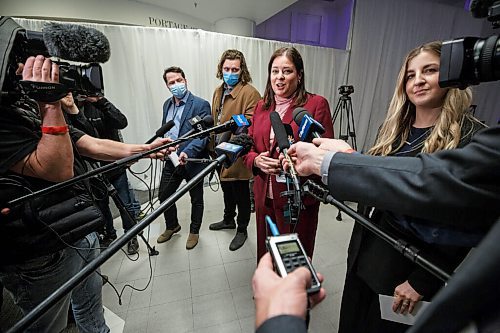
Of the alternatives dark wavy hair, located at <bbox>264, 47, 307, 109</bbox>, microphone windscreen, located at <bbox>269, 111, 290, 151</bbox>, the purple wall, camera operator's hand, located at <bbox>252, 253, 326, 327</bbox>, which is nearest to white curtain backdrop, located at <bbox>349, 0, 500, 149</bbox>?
the purple wall

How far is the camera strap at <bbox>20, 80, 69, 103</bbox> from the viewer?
61cm

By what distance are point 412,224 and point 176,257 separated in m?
1.75

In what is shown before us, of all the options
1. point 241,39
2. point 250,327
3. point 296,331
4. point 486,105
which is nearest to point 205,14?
point 241,39

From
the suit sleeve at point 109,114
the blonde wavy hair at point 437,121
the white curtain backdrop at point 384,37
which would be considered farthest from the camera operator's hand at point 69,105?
the white curtain backdrop at point 384,37

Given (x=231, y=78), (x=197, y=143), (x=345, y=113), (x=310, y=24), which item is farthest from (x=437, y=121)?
(x=310, y=24)

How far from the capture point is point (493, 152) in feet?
1.24

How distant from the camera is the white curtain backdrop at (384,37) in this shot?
3.60 m

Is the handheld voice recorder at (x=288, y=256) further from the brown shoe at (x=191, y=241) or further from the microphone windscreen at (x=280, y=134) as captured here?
the brown shoe at (x=191, y=241)

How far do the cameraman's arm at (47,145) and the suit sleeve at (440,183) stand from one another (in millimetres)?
802

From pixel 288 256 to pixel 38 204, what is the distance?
76 centimetres

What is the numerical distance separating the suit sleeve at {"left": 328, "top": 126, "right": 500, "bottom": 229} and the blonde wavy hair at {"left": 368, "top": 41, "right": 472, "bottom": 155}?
399mm

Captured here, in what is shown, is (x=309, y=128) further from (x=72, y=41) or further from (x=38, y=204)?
(x=38, y=204)

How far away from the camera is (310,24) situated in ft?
14.5

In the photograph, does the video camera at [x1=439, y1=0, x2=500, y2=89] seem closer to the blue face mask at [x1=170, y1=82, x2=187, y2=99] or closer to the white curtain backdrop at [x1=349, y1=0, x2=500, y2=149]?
the blue face mask at [x1=170, y1=82, x2=187, y2=99]
